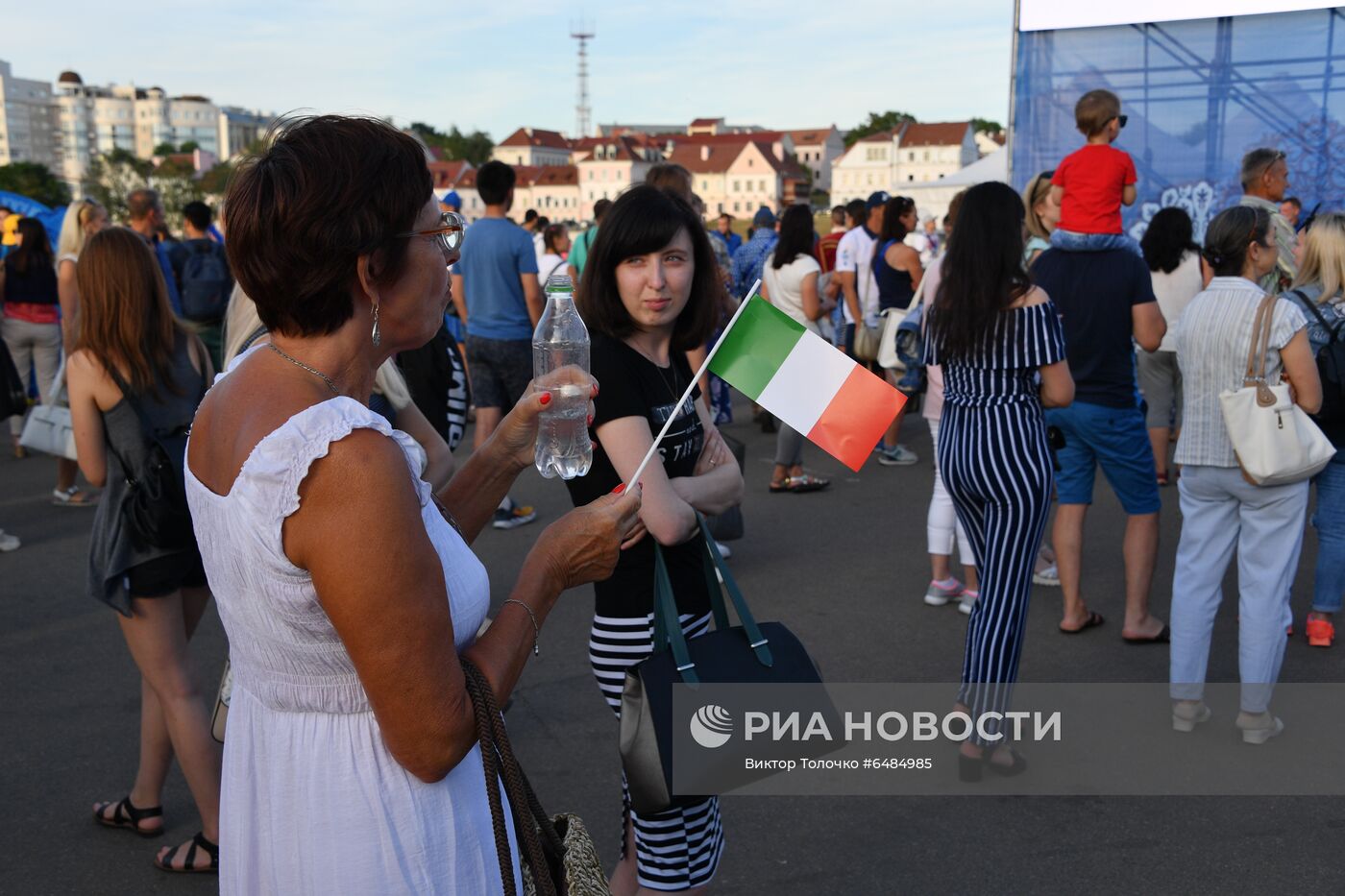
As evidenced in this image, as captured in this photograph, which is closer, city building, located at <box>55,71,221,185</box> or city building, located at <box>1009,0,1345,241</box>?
city building, located at <box>1009,0,1345,241</box>

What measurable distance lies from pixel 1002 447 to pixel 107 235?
3115 millimetres

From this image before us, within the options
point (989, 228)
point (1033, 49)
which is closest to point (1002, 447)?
point (989, 228)

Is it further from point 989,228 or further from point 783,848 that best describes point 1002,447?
point 783,848

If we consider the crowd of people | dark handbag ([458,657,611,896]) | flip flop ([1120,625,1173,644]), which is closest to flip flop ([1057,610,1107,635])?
the crowd of people

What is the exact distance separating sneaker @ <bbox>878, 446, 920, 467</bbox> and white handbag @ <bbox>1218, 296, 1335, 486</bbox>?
5.49 metres

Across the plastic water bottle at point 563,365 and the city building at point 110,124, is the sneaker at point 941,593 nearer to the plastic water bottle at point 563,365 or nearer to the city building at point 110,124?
the plastic water bottle at point 563,365

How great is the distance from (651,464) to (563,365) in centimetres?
32

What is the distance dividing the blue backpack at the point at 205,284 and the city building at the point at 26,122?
662 ft

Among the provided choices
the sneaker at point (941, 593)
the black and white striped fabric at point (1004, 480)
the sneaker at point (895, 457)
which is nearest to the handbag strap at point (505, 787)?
the black and white striped fabric at point (1004, 480)

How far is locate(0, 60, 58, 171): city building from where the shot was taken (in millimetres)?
183000

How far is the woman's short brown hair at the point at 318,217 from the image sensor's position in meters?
1.57

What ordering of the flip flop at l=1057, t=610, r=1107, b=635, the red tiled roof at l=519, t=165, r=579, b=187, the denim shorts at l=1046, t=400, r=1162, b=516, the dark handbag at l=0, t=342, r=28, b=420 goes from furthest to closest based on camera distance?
the red tiled roof at l=519, t=165, r=579, b=187, the dark handbag at l=0, t=342, r=28, b=420, the flip flop at l=1057, t=610, r=1107, b=635, the denim shorts at l=1046, t=400, r=1162, b=516

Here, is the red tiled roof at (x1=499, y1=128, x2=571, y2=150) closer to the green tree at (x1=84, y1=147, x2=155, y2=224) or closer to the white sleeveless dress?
the green tree at (x1=84, y1=147, x2=155, y2=224)

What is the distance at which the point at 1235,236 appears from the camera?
14.4 ft
